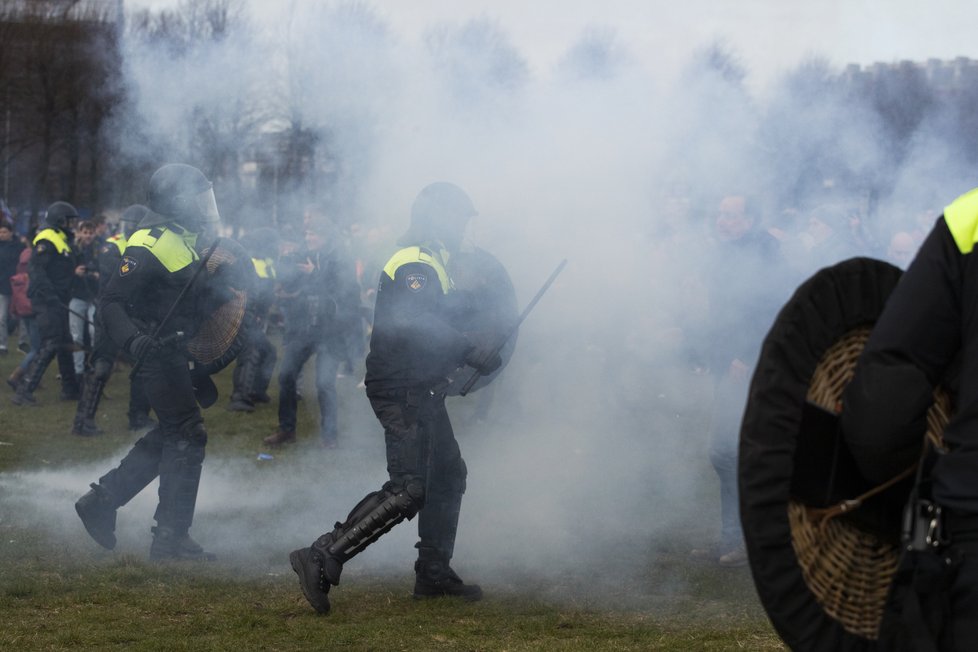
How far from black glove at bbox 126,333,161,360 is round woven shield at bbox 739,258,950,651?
14.7 feet

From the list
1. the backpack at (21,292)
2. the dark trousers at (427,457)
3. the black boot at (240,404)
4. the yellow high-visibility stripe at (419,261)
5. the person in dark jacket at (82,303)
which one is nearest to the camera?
the dark trousers at (427,457)

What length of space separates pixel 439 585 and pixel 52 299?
842 centimetres

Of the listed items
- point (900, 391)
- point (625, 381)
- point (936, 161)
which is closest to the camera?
point (900, 391)

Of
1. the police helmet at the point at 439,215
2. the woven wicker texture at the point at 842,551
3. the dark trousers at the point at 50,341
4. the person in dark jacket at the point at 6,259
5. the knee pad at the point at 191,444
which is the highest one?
the person in dark jacket at the point at 6,259

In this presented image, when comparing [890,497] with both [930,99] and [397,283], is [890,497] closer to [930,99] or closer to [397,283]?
[397,283]

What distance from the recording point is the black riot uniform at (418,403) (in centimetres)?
560

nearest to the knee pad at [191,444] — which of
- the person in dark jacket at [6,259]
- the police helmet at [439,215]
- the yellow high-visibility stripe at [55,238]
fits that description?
the police helmet at [439,215]

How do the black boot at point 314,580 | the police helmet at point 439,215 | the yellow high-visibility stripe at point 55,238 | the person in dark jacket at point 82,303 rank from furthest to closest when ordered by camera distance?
1. the person in dark jacket at point 82,303
2. the yellow high-visibility stripe at point 55,238
3. the police helmet at point 439,215
4. the black boot at point 314,580

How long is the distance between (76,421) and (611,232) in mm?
5592

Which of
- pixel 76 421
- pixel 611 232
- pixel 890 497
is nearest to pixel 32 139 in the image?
pixel 76 421

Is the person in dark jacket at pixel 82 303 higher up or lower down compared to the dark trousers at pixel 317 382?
higher up

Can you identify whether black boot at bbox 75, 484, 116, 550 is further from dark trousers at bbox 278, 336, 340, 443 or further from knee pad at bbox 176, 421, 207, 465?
dark trousers at bbox 278, 336, 340, 443

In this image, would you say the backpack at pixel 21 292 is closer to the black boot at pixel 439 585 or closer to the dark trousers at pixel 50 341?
the dark trousers at pixel 50 341

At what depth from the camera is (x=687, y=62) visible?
267 inches
